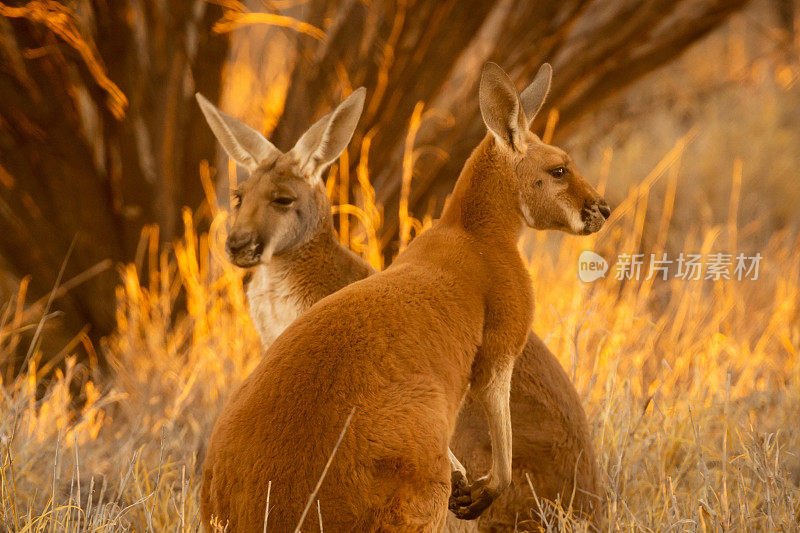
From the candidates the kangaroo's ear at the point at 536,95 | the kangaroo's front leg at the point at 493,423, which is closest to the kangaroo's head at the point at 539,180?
the kangaroo's ear at the point at 536,95

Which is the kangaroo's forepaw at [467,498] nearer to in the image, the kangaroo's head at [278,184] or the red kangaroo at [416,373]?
the red kangaroo at [416,373]

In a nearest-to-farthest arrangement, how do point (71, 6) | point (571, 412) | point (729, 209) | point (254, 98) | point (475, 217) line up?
1. point (475, 217)
2. point (571, 412)
3. point (71, 6)
4. point (254, 98)
5. point (729, 209)

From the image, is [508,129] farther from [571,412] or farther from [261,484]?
[261,484]

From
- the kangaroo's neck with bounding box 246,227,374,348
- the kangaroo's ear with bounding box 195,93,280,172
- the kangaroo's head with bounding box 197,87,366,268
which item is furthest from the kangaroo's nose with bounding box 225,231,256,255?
the kangaroo's ear with bounding box 195,93,280,172

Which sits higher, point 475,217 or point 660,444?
point 475,217

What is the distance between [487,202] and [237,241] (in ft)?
3.14

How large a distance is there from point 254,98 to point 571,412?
135 inches

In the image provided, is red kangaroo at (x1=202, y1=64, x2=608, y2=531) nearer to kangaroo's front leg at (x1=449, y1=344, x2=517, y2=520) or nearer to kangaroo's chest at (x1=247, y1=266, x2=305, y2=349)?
kangaroo's front leg at (x1=449, y1=344, x2=517, y2=520)

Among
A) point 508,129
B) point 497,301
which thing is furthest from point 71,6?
point 497,301

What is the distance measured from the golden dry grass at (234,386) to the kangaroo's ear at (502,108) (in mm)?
918

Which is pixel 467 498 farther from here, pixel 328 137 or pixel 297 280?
pixel 328 137

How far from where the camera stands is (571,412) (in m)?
2.53

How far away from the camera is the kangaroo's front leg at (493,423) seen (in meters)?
2.06

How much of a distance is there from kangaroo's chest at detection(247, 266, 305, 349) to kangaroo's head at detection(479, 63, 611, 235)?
99cm
